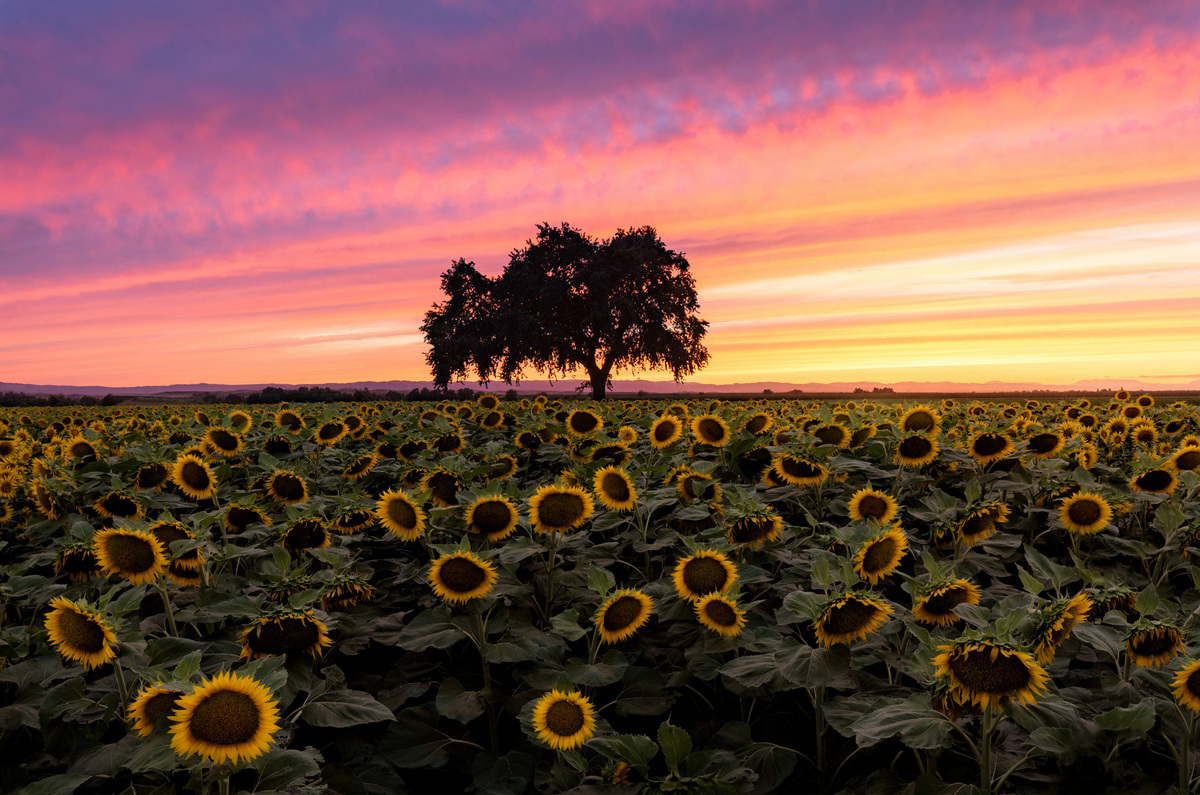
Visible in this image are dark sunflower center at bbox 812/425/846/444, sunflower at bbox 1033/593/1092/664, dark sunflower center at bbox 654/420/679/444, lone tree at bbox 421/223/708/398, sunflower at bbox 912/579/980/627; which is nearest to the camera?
sunflower at bbox 1033/593/1092/664

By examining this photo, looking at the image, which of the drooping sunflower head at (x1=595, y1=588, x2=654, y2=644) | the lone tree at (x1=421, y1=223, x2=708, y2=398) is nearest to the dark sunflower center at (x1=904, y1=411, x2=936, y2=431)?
the drooping sunflower head at (x1=595, y1=588, x2=654, y2=644)

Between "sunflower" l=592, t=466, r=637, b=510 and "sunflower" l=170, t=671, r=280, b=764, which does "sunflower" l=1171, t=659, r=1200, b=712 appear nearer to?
"sunflower" l=592, t=466, r=637, b=510

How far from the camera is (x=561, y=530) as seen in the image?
381 cm

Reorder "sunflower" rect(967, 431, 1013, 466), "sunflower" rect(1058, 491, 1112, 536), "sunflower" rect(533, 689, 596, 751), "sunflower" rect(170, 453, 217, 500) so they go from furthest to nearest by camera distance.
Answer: "sunflower" rect(967, 431, 1013, 466) < "sunflower" rect(170, 453, 217, 500) < "sunflower" rect(1058, 491, 1112, 536) < "sunflower" rect(533, 689, 596, 751)

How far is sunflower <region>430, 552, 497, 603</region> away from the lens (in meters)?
3.20

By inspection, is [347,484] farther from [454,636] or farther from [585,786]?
[585,786]

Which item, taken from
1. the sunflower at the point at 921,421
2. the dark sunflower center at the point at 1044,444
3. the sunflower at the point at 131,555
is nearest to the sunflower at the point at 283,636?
the sunflower at the point at 131,555

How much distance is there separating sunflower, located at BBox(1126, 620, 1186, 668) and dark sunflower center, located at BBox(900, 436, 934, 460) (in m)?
2.60

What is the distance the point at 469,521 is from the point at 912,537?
2.72 m

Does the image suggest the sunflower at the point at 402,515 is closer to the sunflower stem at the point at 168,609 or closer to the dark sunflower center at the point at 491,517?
the dark sunflower center at the point at 491,517

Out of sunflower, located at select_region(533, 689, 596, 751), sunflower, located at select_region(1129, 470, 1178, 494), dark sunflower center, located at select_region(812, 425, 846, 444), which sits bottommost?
sunflower, located at select_region(533, 689, 596, 751)

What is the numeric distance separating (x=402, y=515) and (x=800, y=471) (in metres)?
2.65

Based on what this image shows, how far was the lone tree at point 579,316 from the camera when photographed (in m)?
46.4

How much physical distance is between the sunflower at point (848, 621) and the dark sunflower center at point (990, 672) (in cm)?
45
